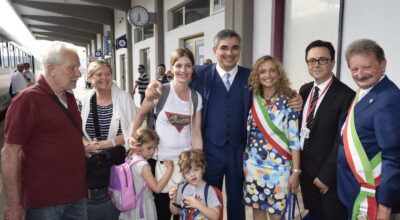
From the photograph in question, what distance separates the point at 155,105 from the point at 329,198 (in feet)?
4.69

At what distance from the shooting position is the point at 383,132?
1454 mm

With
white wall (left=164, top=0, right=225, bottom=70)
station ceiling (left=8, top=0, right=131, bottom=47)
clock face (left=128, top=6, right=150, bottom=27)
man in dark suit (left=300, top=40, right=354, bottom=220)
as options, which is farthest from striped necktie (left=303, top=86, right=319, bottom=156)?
station ceiling (left=8, top=0, right=131, bottom=47)

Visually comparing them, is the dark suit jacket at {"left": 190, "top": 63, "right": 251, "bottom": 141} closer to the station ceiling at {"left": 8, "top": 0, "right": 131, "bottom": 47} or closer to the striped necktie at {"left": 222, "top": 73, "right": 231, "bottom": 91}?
the striped necktie at {"left": 222, "top": 73, "right": 231, "bottom": 91}

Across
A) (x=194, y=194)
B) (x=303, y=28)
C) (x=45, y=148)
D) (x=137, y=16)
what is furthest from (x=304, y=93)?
(x=137, y=16)

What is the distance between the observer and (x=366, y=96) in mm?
1612

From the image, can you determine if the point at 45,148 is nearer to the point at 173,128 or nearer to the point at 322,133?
the point at 173,128

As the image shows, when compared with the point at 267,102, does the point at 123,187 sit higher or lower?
lower

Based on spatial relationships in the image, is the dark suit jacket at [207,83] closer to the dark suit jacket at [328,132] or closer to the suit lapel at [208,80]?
the suit lapel at [208,80]

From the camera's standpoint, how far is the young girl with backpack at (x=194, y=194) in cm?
193

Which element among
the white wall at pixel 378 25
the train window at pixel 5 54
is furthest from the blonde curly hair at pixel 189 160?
the train window at pixel 5 54

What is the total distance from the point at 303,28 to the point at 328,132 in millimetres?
2901

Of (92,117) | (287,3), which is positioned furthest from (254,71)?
(287,3)

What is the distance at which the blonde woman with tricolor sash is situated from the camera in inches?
81.9

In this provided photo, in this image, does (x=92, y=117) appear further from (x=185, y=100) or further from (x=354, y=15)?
(x=354, y=15)
